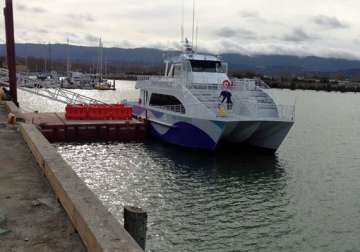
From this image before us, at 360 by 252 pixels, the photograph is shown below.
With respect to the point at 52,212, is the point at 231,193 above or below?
below

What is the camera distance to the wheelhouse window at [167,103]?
79.8ft

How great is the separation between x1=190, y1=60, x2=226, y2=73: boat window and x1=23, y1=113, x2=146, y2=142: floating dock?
4.83m

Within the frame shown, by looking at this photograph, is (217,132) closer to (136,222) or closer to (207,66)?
(207,66)

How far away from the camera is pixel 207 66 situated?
26.4 m

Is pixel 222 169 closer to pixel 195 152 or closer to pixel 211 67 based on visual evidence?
pixel 195 152

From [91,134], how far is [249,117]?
9564mm

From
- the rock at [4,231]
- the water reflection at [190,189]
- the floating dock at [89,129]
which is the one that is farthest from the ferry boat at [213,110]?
the rock at [4,231]

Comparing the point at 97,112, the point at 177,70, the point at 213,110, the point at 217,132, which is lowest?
the point at 217,132

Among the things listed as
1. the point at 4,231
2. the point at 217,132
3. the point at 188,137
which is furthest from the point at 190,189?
the point at 4,231

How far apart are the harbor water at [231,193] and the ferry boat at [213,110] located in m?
0.88

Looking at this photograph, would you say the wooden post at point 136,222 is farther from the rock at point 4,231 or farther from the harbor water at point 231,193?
the harbor water at point 231,193

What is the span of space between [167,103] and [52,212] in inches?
774

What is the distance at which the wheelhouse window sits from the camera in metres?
24.3

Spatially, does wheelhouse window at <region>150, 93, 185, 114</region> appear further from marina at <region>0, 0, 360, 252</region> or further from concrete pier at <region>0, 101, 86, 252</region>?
concrete pier at <region>0, 101, 86, 252</region>
